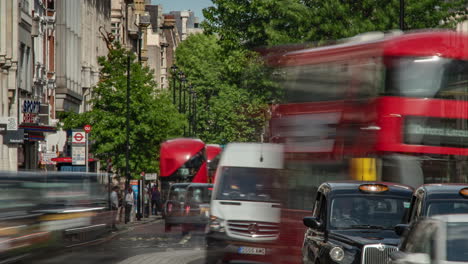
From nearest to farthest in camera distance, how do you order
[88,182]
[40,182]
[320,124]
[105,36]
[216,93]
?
1. [40,182]
2. [88,182]
3. [320,124]
4. [105,36]
5. [216,93]

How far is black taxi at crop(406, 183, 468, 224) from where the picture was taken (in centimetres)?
1540

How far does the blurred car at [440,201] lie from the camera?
50.5 ft

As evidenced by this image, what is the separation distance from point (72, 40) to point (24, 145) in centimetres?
1415

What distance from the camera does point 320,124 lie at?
76.7ft

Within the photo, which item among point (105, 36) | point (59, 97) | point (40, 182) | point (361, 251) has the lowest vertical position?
point (361, 251)

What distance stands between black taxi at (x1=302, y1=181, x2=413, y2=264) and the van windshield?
9371 mm

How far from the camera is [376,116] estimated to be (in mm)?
20844

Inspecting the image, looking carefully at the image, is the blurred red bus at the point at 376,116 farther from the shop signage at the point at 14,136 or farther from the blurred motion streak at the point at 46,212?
the shop signage at the point at 14,136

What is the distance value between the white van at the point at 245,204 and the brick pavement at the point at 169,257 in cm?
185

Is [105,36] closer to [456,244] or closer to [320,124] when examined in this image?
[320,124]

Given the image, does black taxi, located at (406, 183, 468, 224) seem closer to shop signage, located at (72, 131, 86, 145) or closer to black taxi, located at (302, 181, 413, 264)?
black taxi, located at (302, 181, 413, 264)

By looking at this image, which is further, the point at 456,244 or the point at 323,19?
the point at 323,19

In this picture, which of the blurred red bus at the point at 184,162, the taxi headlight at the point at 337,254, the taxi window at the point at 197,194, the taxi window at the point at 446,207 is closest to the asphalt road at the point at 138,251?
the taxi window at the point at 197,194

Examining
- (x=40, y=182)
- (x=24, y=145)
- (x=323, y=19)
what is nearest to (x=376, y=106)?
(x=40, y=182)
